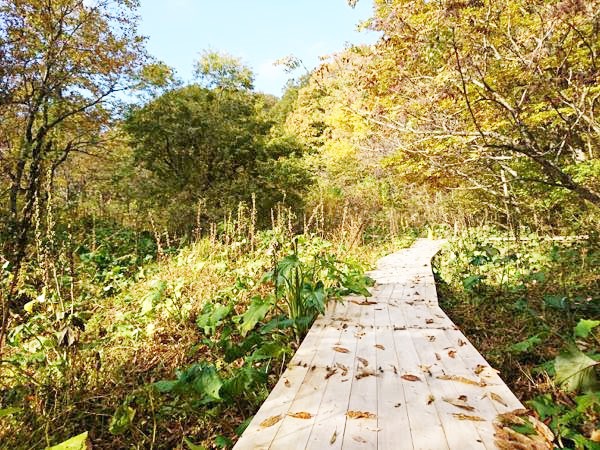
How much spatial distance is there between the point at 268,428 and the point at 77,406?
4.35 feet

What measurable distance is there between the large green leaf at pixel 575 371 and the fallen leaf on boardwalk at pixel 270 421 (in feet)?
3.96

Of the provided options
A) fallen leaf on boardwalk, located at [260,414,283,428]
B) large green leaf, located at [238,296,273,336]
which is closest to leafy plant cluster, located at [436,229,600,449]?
fallen leaf on boardwalk, located at [260,414,283,428]

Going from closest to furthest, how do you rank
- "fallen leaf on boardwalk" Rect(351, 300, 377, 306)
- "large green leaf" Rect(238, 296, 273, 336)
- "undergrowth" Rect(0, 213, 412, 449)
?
"undergrowth" Rect(0, 213, 412, 449) → "large green leaf" Rect(238, 296, 273, 336) → "fallen leaf on boardwalk" Rect(351, 300, 377, 306)

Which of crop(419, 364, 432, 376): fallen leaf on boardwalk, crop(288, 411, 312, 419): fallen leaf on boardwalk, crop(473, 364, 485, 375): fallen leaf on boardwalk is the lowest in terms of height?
crop(288, 411, 312, 419): fallen leaf on boardwalk

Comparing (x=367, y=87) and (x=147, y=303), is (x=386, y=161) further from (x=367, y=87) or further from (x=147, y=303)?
(x=147, y=303)

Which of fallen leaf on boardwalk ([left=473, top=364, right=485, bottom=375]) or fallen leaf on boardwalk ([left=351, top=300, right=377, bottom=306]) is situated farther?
fallen leaf on boardwalk ([left=351, top=300, right=377, bottom=306])

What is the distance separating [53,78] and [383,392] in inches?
302

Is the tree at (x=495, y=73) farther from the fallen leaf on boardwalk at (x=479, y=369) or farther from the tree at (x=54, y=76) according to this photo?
the tree at (x=54, y=76)

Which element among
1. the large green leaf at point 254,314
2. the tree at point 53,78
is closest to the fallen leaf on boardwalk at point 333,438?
the large green leaf at point 254,314

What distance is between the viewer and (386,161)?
6.89m

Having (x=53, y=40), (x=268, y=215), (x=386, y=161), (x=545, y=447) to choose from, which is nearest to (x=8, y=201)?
(x=53, y=40)

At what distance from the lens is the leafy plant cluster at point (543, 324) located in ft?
5.41

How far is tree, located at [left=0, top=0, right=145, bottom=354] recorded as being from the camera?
21.1ft

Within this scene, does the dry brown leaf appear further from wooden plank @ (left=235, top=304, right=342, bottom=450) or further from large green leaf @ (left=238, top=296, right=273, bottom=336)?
large green leaf @ (left=238, top=296, right=273, bottom=336)
